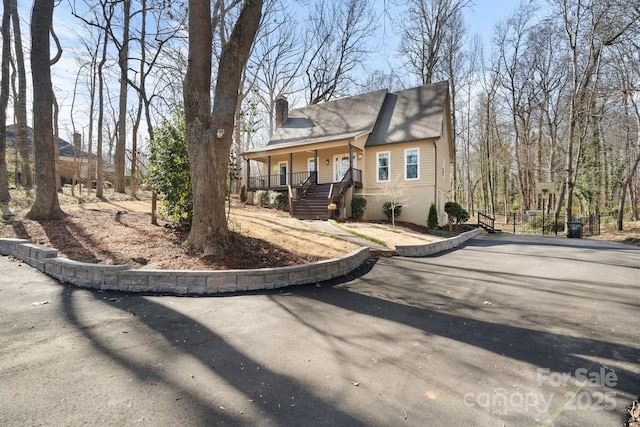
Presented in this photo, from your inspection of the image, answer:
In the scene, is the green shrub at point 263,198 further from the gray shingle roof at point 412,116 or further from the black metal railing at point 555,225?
the black metal railing at point 555,225

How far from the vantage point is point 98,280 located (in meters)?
4.97

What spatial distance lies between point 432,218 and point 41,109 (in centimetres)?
1595

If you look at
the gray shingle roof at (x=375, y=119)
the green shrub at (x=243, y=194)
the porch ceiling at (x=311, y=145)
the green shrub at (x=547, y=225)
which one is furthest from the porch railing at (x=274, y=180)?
the green shrub at (x=547, y=225)

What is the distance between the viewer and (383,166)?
17438 mm

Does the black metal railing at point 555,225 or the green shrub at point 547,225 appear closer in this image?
the black metal railing at point 555,225

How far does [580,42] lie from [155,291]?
Result: 78.0 ft

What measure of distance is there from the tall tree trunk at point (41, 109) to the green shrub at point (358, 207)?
1232 centimetres

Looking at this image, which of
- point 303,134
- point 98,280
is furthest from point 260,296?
point 303,134

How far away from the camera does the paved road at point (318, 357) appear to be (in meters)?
2.14

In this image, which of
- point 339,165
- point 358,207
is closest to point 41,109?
point 358,207

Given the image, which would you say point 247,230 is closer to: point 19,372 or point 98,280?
point 98,280

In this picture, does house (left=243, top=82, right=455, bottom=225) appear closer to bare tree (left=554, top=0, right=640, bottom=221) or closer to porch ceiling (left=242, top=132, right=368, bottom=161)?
porch ceiling (left=242, top=132, right=368, bottom=161)

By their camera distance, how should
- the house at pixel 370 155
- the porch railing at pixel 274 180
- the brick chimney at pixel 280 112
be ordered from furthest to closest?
the brick chimney at pixel 280 112 < the porch railing at pixel 274 180 < the house at pixel 370 155

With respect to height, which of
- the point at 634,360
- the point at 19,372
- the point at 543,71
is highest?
the point at 543,71
